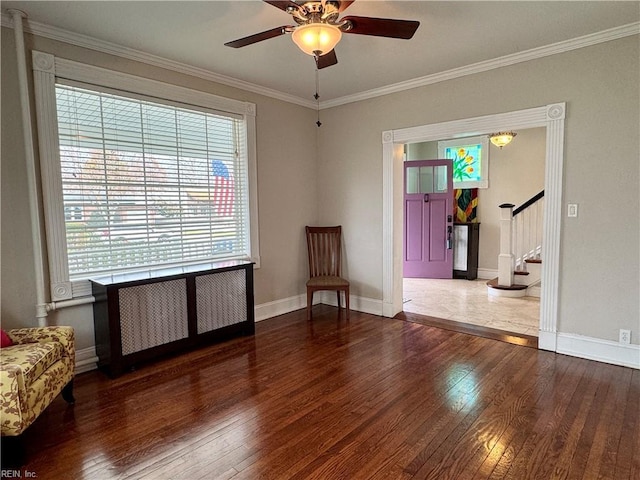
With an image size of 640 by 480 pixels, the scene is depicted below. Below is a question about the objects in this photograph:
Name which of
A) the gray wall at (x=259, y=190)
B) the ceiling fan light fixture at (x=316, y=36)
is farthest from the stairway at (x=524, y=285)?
the ceiling fan light fixture at (x=316, y=36)

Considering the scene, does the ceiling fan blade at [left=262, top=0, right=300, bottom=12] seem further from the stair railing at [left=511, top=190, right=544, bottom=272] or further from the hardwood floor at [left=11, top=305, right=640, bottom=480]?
the stair railing at [left=511, top=190, right=544, bottom=272]

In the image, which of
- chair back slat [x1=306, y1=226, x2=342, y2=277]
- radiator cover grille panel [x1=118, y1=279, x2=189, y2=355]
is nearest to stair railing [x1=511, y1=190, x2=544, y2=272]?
chair back slat [x1=306, y1=226, x2=342, y2=277]

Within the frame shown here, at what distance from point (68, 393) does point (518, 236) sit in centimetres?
565

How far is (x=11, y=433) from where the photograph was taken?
73.0 inches

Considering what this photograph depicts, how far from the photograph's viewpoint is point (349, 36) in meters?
2.93

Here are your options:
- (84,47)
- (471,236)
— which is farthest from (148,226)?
(471,236)

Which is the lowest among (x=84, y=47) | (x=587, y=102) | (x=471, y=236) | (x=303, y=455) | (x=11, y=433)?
(x=303, y=455)

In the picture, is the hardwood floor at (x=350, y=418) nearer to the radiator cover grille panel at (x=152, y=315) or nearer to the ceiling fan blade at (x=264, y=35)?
the radiator cover grille panel at (x=152, y=315)

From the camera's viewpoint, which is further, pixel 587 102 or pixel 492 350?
pixel 492 350

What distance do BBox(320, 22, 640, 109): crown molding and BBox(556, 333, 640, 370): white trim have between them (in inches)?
95.5

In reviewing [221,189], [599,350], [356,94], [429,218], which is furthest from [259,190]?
[599,350]

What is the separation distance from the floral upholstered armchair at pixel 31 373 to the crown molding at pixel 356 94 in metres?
2.16

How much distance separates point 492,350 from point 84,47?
14.1 ft

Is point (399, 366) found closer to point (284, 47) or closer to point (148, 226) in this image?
point (148, 226)
